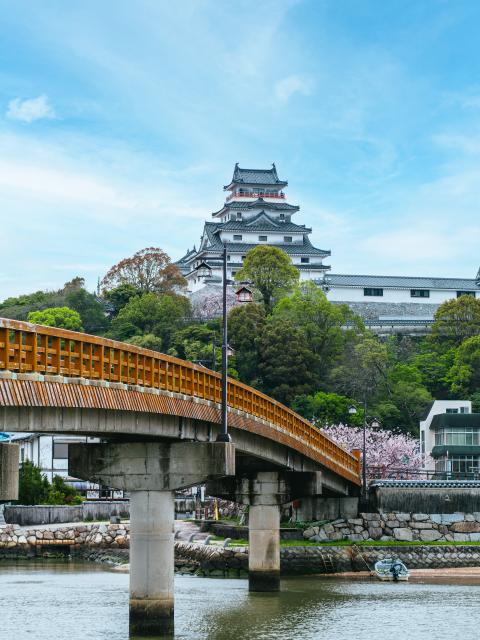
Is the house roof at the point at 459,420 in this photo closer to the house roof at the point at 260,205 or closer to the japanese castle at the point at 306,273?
the japanese castle at the point at 306,273

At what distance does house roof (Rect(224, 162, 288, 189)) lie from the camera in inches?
6442

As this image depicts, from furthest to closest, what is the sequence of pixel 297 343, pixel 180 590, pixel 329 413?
pixel 297 343 < pixel 329 413 < pixel 180 590

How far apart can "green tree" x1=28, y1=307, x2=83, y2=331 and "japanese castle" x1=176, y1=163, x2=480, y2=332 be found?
16788 millimetres

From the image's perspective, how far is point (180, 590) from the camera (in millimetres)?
50844

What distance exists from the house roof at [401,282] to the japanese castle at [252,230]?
3.48 m

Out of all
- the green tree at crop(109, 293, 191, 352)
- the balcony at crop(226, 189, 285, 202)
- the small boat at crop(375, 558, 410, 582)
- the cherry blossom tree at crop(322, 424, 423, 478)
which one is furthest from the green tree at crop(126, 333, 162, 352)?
the small boat at crop(375, 558, 410, 582)

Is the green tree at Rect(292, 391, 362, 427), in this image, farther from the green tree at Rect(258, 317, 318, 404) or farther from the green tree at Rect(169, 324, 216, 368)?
the green tree at Rect(169, 324, 216, 368)

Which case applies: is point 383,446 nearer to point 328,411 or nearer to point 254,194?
point 328,411

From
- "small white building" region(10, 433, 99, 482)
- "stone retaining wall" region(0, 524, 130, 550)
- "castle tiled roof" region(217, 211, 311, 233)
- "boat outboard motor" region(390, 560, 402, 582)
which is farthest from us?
"castle tiled roof" region(217, 211, 311, 233)

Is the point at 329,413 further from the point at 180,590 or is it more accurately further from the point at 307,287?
the point at 180,590

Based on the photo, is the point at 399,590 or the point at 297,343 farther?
the point at 297,343

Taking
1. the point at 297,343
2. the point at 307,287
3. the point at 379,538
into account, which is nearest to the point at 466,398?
the point at 297,343

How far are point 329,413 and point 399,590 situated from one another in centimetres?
4906

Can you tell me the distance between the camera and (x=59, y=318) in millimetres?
129125
